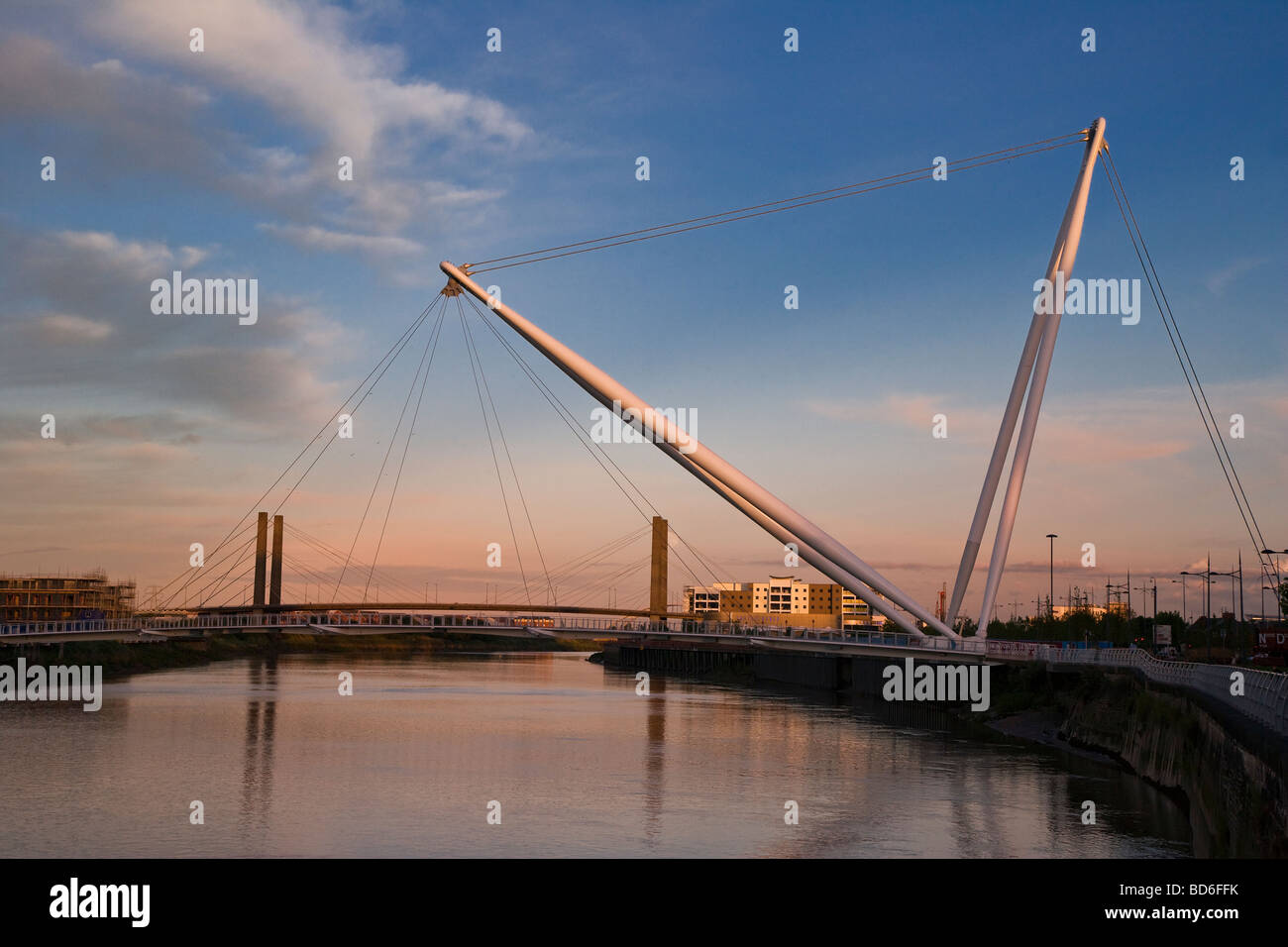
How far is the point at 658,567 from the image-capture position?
3578 inches

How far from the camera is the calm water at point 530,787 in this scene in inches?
875

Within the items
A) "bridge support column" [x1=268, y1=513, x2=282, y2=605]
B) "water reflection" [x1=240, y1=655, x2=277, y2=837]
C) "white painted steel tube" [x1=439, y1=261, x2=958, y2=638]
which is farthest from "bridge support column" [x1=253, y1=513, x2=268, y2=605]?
"white painted steel tube" [x1=439, y1=261, x2=958, y2=638]

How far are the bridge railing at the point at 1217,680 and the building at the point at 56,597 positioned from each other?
91287 mm

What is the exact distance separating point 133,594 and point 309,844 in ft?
A: 345

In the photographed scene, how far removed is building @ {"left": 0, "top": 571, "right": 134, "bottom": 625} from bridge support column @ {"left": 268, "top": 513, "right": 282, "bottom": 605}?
77.4 ft

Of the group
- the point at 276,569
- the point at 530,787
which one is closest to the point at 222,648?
the point at 276,569

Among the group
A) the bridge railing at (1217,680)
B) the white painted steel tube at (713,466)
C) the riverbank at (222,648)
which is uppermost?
the white painted steel tube at (713,466)

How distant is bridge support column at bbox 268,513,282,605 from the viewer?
92.2 m

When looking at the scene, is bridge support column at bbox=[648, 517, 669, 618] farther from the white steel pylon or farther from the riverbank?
the white steel pylon

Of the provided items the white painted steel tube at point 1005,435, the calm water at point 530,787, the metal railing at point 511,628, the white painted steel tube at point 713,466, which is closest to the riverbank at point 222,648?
the metal railing at point 511,628

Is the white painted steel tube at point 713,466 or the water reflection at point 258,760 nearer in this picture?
the water reflection at point 258,760

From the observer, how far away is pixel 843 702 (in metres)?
62.6

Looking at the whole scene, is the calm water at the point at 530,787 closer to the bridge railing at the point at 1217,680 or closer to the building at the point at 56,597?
the bridge railing at the point at 1217,680
